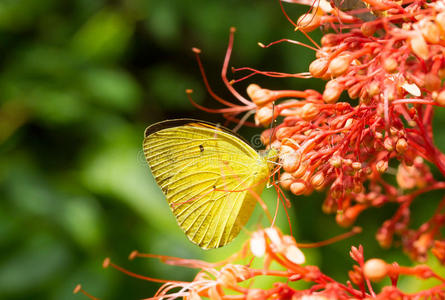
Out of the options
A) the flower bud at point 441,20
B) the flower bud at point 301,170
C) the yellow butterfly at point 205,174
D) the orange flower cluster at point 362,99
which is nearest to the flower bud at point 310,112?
the orange flower cluster at point 362,99

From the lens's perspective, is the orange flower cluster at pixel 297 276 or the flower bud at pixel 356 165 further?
the flower bud at pixel 356 165

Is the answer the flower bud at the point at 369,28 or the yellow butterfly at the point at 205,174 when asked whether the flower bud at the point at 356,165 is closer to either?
the flower bud at the point at 369,28

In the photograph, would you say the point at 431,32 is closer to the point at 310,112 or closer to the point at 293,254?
the point at 310,112

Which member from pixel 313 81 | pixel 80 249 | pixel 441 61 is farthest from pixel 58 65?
pixel 441 61

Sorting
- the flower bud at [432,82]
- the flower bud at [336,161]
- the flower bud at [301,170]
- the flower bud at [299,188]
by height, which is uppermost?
the flower bud at [432,82]

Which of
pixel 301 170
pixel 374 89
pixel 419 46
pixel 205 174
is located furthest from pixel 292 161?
pixel 205 174

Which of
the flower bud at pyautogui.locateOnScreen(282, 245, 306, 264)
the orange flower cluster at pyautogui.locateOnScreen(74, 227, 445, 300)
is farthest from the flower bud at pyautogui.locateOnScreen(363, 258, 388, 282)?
the flower bud at pyautogui.locateOnScreen(282, 245, 306, 264)

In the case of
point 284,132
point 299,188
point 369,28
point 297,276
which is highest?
point 369,28
